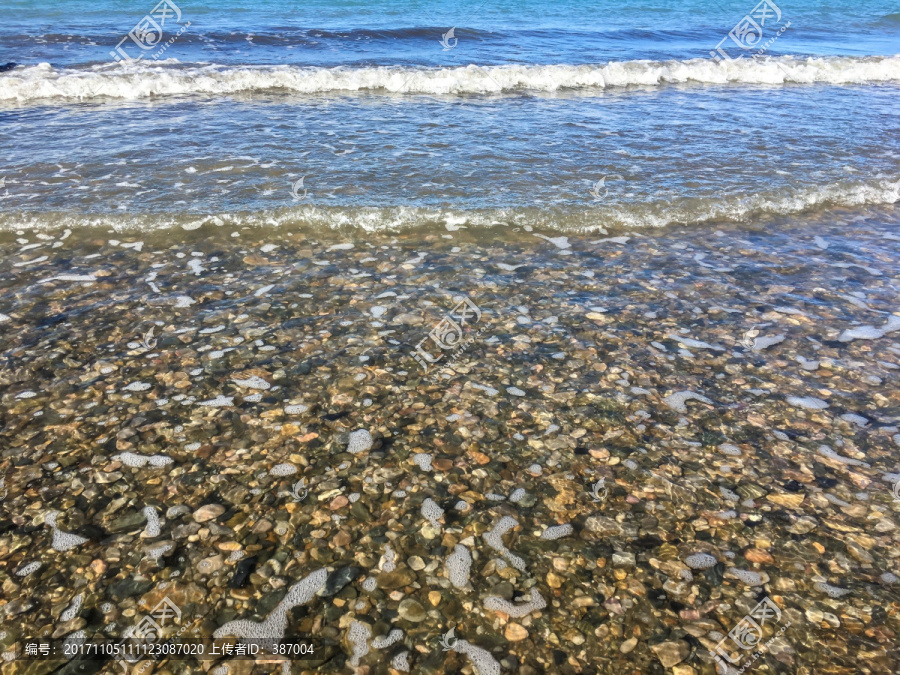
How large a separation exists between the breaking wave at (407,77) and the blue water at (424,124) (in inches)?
2.4

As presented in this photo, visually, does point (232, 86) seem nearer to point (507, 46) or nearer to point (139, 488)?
point (507, 46)

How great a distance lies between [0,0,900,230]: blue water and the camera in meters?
8.70

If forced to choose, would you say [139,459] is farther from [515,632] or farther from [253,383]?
[515,632]

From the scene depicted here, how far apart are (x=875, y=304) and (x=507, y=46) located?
18129 millimetres

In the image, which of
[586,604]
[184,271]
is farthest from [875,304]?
[184,271]

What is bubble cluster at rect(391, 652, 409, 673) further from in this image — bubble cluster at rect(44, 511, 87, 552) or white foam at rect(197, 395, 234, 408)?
white foam at rect(197, 395, 234, 408)

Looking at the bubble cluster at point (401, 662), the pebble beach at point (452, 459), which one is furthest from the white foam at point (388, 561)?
the bubble cluster at point (401, 662)

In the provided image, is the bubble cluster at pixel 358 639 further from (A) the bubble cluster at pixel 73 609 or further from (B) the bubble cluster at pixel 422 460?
(A) the bubble cluster at pixel 73 609

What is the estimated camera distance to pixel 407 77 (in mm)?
16469

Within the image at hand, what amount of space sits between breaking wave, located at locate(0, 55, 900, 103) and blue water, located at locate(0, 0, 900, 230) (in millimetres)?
60

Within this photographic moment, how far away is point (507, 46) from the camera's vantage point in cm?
2142

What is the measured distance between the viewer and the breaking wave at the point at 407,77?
14711mm

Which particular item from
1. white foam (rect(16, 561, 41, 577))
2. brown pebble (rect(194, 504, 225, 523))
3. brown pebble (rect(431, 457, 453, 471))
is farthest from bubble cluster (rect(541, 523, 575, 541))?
white foam (rect(16, 561, 41, 577))

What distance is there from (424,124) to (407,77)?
4.70 metres
